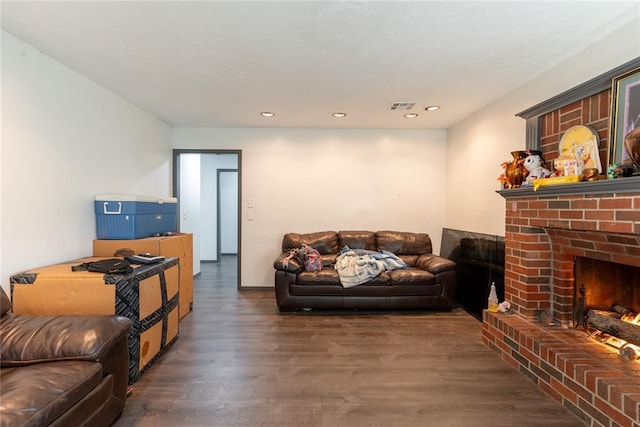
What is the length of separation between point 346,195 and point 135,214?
109 inches

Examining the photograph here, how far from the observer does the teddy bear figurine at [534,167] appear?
2480 mm

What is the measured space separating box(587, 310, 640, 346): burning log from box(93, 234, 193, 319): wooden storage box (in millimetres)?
3610

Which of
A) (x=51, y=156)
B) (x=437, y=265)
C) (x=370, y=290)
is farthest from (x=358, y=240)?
(x=51, y=156)

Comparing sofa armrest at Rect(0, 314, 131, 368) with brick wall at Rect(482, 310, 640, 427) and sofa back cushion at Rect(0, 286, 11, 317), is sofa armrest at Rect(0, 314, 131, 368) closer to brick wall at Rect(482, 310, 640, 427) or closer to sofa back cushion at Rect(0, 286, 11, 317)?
sofa back cushion at Rect(0, 286, 11, 317)

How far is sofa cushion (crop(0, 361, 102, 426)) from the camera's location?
4.02 feet

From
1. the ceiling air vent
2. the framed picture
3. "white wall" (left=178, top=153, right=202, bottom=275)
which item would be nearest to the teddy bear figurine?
the framed picture

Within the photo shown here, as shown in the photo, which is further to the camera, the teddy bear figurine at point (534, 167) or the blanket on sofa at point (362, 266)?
the blanket on sofa at point (362, 266)

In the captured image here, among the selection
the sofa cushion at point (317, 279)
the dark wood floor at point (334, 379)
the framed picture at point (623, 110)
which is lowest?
the dark wood floor at point (334, 379)

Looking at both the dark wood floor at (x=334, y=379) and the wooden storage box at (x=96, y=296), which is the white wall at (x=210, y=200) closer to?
the dark wood floor at (x=334, y=379)

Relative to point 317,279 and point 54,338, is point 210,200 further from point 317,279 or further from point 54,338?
point 54,338

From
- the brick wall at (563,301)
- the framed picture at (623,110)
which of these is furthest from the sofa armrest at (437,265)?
the framed picture at (623,110)

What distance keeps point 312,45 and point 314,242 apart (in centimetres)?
263

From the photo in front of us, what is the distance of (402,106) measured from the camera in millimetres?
3607

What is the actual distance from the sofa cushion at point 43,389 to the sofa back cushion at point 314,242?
283 centimetres
